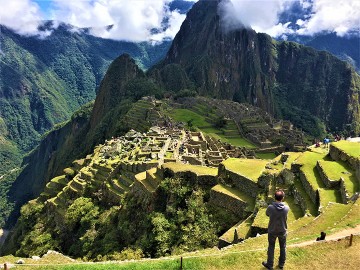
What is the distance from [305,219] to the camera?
18.9 m

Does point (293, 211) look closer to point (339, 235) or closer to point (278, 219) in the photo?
point (339, 235)

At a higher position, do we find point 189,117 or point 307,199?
point 189,117

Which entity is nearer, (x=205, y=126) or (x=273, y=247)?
(x=273, y=247)

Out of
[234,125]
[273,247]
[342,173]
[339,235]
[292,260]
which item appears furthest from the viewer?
[234,125]

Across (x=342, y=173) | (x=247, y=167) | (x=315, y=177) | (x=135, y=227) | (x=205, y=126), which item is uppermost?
(x=205, y=126)

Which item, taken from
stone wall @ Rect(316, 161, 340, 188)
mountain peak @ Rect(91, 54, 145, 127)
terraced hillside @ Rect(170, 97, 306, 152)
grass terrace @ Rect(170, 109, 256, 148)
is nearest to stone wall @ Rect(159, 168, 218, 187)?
stone wall @ Rect(316, 161, 340, 188)

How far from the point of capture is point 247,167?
26.6 m

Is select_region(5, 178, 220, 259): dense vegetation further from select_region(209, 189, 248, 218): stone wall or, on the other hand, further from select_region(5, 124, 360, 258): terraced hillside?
select_region(209, 189, 248, 218): stone wall

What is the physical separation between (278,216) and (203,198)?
14387 millimetres

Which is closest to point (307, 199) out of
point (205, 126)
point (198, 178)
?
point (198, 178)

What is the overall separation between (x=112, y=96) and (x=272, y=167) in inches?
5507

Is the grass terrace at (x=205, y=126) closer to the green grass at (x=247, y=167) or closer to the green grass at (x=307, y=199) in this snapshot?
the green grass at (x=247, y=167)

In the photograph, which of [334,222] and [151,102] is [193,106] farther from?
[334,222]

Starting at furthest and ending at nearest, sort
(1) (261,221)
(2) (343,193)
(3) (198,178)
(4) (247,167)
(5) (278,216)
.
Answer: (3) (198,178)
(4) (247,167)
(2) (343,193)
(1) (261,221)
(5) (278,216)
